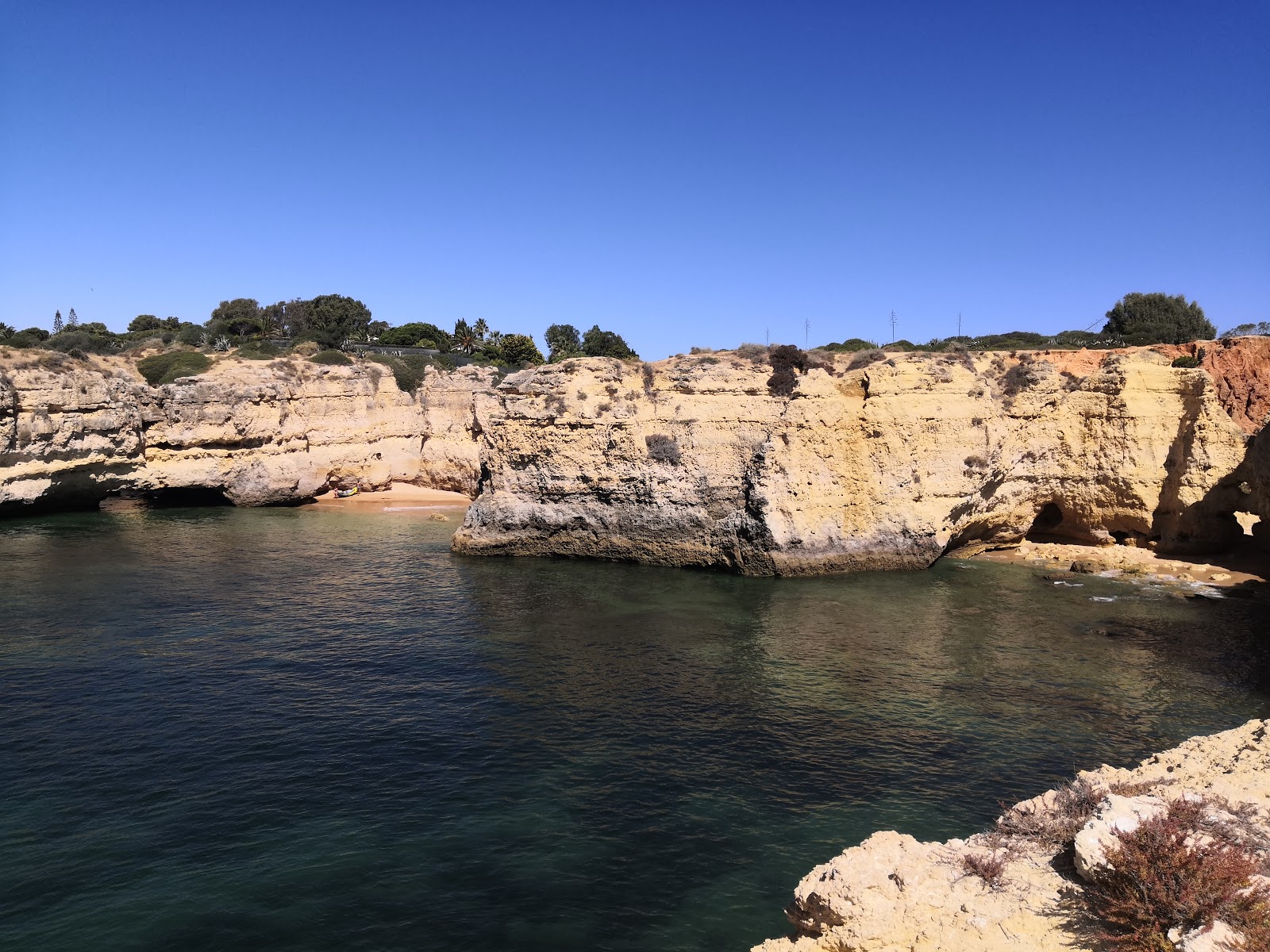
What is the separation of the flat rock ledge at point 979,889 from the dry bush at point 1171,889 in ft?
0.54

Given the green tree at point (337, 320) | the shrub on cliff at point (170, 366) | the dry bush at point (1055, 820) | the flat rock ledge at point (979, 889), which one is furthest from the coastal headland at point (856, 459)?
the green tree at point (337, 320)

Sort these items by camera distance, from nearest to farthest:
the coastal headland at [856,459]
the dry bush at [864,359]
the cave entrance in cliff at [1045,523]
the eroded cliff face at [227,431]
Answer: the coastal headland at [856,459]
the dry bush at [864,359]
the cave entrance in cliff at [1045,523]
the eroded cliff face at [227,431]

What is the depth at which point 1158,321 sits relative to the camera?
60.4 metres

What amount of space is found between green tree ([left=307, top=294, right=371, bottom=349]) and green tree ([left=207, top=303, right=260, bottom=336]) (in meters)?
6.75

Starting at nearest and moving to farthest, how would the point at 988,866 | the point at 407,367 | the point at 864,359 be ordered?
1. the point at 988,866
2. the point at 864,359
3. the point at 407,367

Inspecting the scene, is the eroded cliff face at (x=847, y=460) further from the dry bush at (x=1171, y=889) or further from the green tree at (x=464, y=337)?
the green tree at (x=464, y=337)

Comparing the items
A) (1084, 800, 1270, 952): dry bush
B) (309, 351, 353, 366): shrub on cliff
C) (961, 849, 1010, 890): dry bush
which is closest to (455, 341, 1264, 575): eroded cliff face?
(961, 849, 1010, 890): dry bush

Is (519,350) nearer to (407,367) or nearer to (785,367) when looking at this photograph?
(407,367)

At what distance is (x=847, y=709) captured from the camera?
62.6 feet

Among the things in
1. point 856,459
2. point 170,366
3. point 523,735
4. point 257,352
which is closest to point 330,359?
point 257,352

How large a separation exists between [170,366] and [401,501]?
19809 millimetres

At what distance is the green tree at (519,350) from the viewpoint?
8994 centimetres

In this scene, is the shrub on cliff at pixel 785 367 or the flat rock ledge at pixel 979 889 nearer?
the flat rock ledge at pixel 979 889

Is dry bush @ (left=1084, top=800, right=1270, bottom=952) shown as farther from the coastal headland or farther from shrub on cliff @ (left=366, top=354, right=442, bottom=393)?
shrub on cliff @ (left=366, top=354, right=442, bottom=393)
